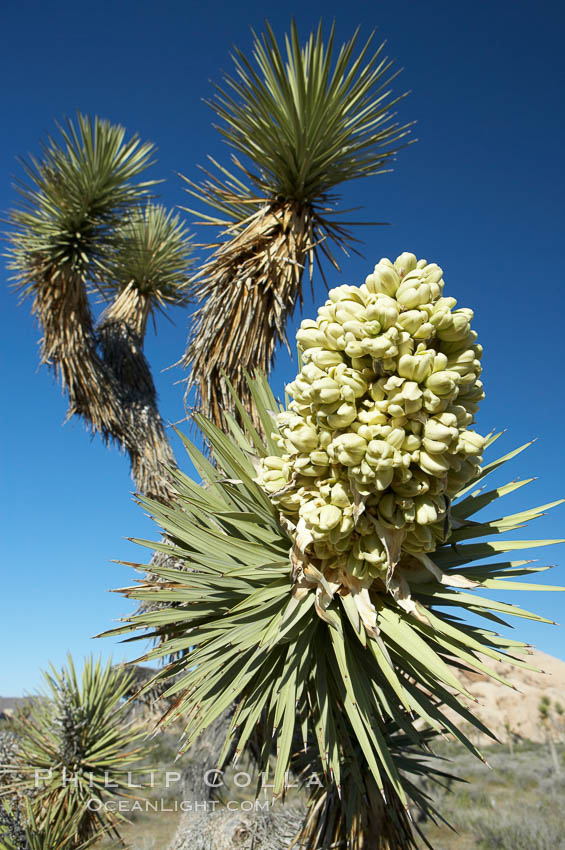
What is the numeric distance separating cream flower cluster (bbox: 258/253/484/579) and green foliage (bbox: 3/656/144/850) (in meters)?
3.85

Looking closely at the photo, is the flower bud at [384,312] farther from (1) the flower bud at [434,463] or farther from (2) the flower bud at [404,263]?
(1) the flower bud at [434,463]

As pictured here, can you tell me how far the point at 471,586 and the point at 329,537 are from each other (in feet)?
1.48

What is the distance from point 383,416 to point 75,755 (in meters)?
4.78

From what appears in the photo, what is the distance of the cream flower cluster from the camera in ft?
5.02

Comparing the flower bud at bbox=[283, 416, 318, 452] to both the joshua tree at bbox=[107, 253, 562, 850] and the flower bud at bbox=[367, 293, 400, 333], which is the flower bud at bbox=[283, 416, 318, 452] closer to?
the joshua tree at bbox=[107, 253, 562, 850]

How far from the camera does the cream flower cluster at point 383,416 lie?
1529 millimetres

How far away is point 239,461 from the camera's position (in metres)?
2.07

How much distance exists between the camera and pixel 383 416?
1564 mm

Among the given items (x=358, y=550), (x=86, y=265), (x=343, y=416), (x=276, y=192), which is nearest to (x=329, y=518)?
(x=358, y=550)

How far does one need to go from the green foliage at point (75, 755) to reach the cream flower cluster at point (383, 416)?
12.6 feet

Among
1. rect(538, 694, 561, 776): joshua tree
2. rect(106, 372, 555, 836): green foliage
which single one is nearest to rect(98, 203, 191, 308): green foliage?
rect(106, 372, 555, 836): green foliage

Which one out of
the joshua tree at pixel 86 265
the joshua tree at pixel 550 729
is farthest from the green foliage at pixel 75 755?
the joshua tree at pixel 550 729

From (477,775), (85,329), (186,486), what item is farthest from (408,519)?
(477,775)

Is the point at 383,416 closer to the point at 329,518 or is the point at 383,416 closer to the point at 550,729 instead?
the point at 329,518
